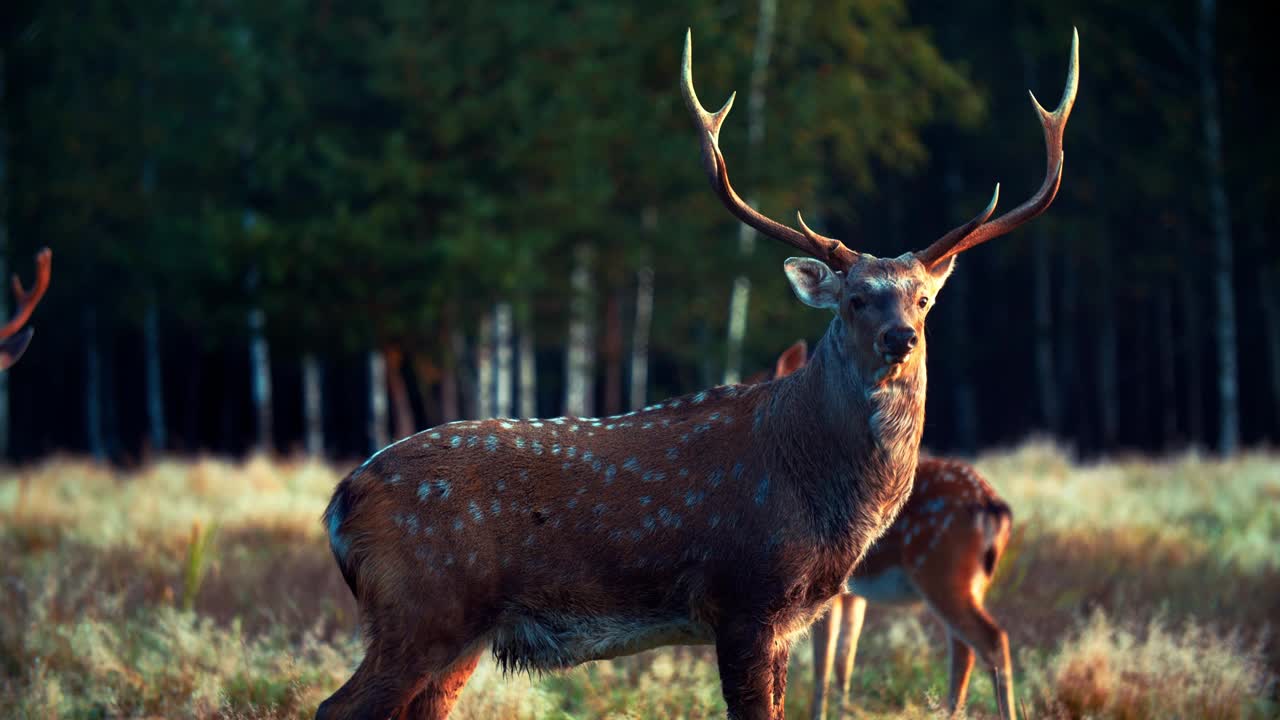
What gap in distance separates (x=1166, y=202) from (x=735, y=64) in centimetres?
854

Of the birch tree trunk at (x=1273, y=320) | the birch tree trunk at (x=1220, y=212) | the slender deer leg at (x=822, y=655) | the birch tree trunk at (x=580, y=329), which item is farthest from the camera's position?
the birch tree trunk at (x=1273, y=320)

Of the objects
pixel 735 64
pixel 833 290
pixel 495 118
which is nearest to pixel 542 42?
pixel 495 118

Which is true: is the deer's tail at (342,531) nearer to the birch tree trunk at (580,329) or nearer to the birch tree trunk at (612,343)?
the birch tree trunk at (580,329)

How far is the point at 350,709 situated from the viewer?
4547mm

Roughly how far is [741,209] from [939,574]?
97.9 inches

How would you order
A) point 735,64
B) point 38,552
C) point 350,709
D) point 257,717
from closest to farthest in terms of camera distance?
point 350,709 < point 257,717 < point 38,552 < point 735,64

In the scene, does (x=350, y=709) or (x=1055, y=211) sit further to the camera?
(x=1055, y=211)

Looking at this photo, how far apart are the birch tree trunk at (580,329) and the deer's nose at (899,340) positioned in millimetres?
14471

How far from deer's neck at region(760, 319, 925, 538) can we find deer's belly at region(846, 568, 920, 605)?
2.00 metres

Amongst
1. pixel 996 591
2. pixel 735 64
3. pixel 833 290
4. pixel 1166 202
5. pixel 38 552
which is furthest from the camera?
pixel 1166 202

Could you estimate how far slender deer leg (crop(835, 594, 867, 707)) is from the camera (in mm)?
6652

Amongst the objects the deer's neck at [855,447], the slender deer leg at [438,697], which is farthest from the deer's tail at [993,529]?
the slender deer leg at [438,697]

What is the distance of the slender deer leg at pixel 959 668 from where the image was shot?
6441 millimetres

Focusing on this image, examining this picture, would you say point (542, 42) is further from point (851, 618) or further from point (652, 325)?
point (851, 618)
